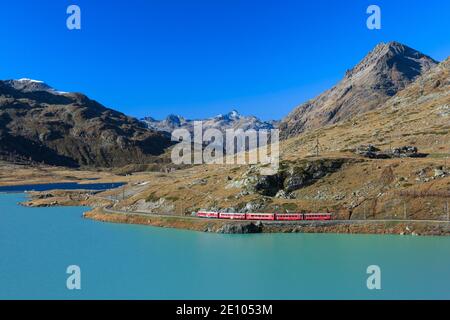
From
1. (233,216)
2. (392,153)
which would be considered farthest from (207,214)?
(392,153)

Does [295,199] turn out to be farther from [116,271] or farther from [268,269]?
[116,271]

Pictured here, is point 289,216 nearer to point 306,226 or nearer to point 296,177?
point 306,226

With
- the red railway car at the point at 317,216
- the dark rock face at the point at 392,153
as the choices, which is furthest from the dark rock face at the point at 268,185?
the dark rock face at the point at 392,153

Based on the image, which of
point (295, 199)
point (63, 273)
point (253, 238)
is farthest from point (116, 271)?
point (295, 199)

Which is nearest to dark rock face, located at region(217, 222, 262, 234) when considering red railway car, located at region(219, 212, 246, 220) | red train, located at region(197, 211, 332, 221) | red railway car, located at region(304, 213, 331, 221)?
red train, located at region(197, 211, 332, 221)

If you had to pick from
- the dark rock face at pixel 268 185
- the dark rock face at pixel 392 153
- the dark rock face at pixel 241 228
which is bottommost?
the dark rock face at pixel 241 228
